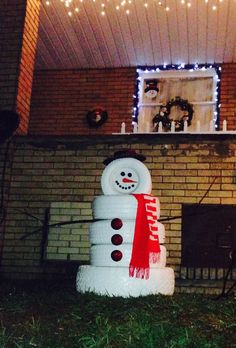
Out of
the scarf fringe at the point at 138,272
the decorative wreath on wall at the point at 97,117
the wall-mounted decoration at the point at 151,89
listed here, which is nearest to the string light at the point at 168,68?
the wall-mounted decoration at the point at 151,89

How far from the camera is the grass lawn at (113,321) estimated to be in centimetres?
331

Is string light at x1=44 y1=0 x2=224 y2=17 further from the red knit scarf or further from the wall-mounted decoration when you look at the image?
the red knit scarf

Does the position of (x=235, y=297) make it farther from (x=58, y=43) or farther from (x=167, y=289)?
(x=58, y=43)

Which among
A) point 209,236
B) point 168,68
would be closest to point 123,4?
point 168,68

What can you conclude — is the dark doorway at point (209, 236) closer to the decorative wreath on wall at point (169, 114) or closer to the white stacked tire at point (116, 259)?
the white stacked tire at point (116, 259)

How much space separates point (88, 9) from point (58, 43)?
1222 millimetres

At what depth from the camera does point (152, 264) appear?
5.18m

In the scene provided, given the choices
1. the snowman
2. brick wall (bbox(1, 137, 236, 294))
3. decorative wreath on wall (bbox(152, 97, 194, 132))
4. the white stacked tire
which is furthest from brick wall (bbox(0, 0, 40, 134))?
decorative wreath on wall (bbox(152, 97, 194, 132))

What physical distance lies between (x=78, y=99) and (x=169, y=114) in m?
1.98

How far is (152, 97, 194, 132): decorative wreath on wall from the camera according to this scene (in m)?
9.51

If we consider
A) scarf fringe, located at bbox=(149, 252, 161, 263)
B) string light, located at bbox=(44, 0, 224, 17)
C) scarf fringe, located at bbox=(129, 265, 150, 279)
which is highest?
string light, located at bbox=(44, 0, 224, 17)

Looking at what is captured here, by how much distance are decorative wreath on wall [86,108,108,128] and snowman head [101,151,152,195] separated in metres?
4.46

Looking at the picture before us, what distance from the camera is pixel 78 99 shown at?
33.4ft

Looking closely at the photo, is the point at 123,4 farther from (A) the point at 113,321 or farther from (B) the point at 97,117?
(A) the point at 113,321
